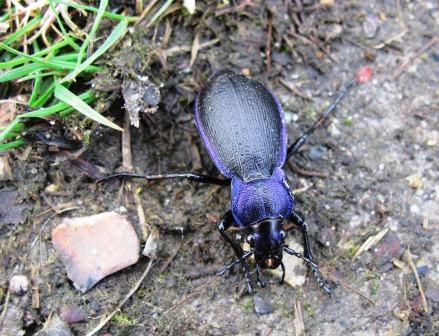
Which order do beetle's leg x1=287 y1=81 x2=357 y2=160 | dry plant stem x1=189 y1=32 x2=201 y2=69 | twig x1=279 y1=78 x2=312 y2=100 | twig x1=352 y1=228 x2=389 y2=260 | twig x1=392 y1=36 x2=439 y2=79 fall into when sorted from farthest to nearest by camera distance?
twig x1=392 y1=36 x2=439 y2=79, twig x1=279 y1=78 x2=312 y2=100, dry plant stem x1=189 y1=32 x2=201 y2=69, beetle's leg x1=287 y1=81 x2=357 y2=160, twig x1=352 y1=228 x2=389 y2=260

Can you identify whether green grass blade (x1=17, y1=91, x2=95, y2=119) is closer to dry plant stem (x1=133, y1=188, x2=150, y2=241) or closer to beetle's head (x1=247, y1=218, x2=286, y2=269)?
dry plant stem (x1=133, y1=188, x2=150, y2=241)

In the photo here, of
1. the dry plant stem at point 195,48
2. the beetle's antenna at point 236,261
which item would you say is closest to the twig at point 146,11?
the dry plant stem at point 195,48

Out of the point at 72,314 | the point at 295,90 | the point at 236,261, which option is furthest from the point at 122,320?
the point at 295,90

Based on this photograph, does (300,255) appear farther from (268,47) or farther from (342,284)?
(268,47)

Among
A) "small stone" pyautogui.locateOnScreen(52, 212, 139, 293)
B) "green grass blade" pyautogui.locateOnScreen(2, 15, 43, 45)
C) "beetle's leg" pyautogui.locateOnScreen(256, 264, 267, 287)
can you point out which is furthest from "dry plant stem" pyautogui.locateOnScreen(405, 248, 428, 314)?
"green grass blade" pyautogui.locateOnScreen(2, 15, 43, 45)

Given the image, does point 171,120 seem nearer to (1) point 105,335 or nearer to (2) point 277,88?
(2) point 277,88
